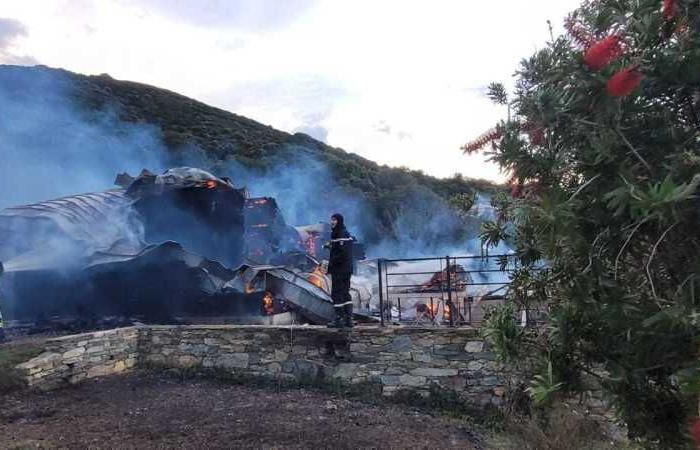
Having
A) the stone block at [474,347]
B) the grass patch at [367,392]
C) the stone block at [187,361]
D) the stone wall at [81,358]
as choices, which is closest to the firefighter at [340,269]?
the grass patch at [367,392]

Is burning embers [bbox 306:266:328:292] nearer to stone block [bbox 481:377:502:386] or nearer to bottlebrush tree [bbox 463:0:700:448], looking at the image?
stone block [bbox 481:377:502:386]

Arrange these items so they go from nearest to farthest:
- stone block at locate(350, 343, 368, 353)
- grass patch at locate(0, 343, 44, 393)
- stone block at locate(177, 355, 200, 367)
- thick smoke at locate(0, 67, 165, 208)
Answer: grass patch at locate(0, 343, 44, 393), stone block at locate(350, 343, 368, 353), stone block at locate(177, 355, 200, 367), thick smoke at locate(0, 67, 165, 208)

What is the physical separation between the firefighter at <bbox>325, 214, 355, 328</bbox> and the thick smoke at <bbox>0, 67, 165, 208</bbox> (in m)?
20.1

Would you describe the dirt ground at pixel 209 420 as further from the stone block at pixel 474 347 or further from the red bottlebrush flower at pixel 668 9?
the red bottlebrush flower at pixel 668 9

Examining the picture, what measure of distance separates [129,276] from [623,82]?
1261 cm

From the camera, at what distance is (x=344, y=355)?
27.7ft

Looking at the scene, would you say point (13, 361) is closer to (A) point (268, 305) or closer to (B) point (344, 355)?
(B) point (344, 355)

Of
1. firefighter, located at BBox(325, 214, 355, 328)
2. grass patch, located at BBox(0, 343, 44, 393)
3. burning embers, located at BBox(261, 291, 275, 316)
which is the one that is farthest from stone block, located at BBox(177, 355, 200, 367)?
burning embers, located at BBox(261, 291, 275, 316)

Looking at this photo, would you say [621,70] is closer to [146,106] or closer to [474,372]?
[474,372]

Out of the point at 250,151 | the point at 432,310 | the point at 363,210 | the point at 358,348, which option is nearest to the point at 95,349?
the point at 358,348

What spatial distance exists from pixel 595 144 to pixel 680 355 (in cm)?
86

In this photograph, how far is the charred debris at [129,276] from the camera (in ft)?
40.8

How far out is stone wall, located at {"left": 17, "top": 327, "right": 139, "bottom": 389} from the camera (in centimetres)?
819

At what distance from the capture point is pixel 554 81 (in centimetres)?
231
